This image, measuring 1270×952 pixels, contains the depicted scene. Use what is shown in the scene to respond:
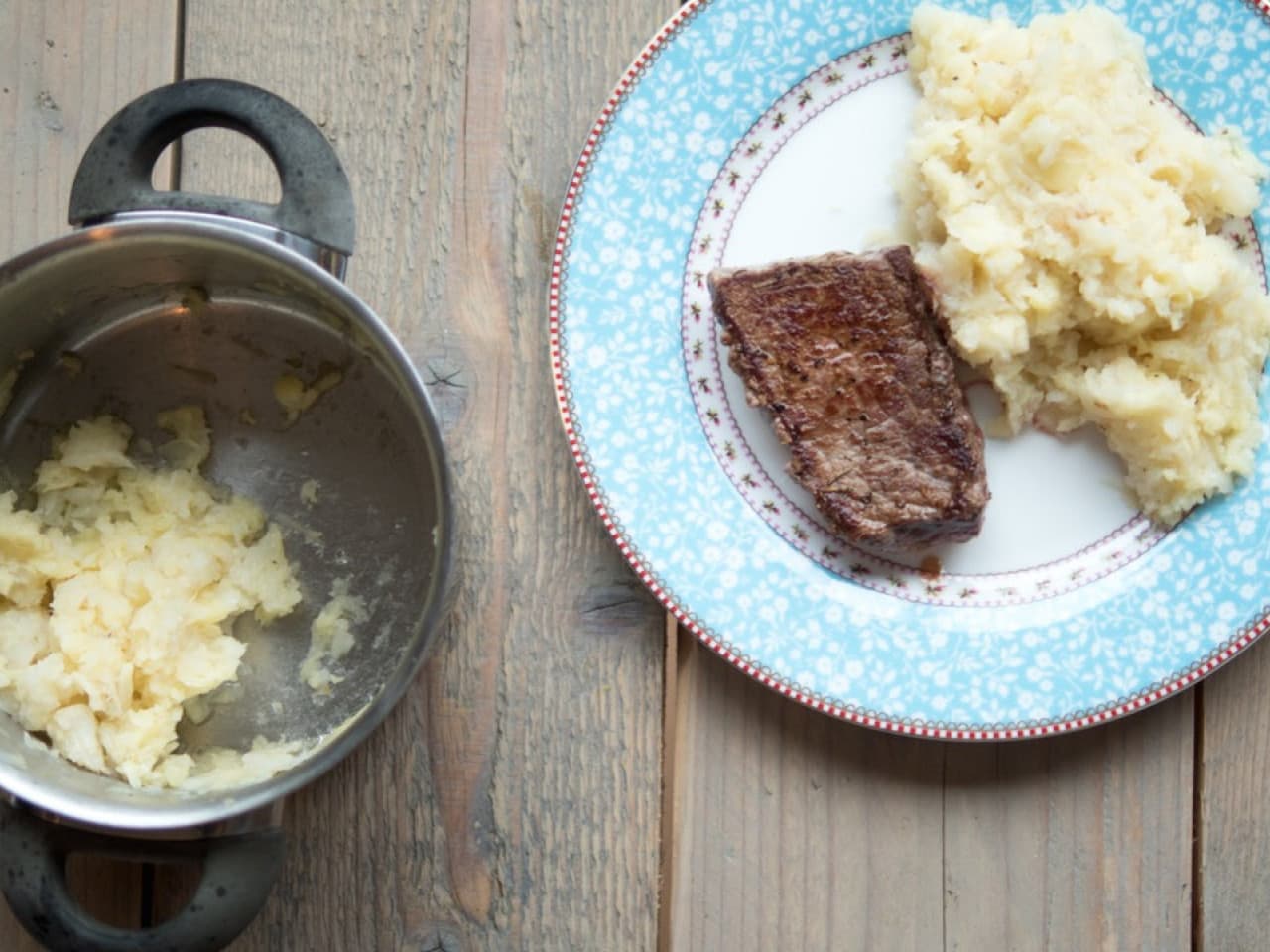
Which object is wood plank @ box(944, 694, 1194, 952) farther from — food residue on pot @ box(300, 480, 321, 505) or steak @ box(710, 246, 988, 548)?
food residue on pot @ box(300, 480, 321, 505)

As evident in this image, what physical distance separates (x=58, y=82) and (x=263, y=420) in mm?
699

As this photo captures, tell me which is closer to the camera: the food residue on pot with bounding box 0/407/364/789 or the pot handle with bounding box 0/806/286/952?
the pot handle with bounding box 0/806/286/952

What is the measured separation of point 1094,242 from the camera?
1848 mm

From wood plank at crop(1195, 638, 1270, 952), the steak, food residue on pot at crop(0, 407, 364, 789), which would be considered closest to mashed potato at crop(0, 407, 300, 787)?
food residue on pot at crop(0, 407, 364, 789)

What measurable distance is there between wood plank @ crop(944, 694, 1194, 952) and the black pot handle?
1280 mm

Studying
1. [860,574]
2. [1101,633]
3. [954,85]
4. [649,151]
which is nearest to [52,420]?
[649,151]

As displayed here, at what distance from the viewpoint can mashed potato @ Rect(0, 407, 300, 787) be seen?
1.78m

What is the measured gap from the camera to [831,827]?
2.04 m

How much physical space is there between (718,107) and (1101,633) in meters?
1.02

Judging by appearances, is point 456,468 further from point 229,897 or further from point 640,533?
point 229,897

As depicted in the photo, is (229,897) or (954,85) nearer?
(229,897)

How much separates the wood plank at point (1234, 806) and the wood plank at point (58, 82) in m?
2.01

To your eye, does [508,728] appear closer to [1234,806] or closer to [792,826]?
[792,826]

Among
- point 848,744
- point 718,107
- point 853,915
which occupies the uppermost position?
point 718,107
